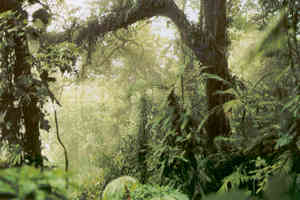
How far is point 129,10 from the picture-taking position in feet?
11.9

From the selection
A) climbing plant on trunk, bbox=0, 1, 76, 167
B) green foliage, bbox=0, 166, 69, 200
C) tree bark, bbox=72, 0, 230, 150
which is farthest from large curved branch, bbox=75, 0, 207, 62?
green foliage, bbox=0, 166, 69, 200

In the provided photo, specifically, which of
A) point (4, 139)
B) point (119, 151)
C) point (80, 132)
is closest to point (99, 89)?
point (80, 132)

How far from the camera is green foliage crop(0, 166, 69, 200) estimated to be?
0.75ft

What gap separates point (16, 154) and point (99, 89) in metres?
6.38

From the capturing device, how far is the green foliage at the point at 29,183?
0.23 metres

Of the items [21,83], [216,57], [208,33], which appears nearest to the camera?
[21,83]

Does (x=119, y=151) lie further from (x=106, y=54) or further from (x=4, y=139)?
(x=106, y=54)

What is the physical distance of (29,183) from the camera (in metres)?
0.24

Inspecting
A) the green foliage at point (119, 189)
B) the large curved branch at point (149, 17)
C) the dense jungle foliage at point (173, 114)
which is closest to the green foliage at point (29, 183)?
the dense jungle foliage at point (173, 114)

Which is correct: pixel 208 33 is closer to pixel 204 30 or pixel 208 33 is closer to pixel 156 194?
pixel 204 30

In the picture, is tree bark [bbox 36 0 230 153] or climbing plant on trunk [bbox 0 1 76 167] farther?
tree bark [bbox 36 0 230 153]

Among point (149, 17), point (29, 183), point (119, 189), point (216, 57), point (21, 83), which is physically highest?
point (149, 17)

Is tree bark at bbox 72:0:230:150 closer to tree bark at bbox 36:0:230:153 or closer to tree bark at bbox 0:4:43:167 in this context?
tree bark at bbox 36:0:230:153


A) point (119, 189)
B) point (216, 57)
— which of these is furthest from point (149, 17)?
point (119, 189)
